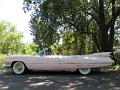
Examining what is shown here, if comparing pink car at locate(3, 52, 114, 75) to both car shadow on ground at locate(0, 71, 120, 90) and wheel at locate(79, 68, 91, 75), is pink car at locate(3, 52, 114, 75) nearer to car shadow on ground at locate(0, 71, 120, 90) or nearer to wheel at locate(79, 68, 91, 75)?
wheel at locate(79, 68, 91, 75)

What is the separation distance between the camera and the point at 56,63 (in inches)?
499

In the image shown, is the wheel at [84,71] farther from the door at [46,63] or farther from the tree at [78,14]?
the tree at [78,14]

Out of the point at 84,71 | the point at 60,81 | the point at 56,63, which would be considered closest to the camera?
the point at 60,81

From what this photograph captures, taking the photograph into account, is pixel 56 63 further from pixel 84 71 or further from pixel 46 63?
pixel 84 71

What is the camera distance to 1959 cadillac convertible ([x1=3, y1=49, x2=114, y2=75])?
12.7m

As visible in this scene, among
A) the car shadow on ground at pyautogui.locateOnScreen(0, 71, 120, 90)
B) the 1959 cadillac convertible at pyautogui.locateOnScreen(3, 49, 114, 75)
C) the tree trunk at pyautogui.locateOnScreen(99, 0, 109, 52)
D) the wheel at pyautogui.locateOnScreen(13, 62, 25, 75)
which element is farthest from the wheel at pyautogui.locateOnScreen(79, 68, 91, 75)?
the tree trunk at pyautogui.locateOnScreen(99, 0, 109, 52)

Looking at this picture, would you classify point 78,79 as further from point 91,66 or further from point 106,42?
point 106,42

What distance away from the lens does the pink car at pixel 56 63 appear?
499 inches

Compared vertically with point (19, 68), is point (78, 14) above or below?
above

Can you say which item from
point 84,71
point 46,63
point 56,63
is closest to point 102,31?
point 84,71

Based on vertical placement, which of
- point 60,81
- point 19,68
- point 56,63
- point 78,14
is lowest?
point 60,81

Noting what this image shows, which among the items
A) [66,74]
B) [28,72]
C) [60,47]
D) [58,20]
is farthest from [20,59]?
[60,47]

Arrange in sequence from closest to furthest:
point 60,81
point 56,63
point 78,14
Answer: point 60,81 < point 56,63 < point 78,14

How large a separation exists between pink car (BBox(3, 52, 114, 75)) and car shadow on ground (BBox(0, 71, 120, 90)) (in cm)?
25
